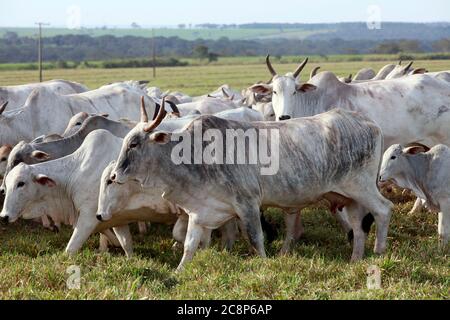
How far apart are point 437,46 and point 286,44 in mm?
57317

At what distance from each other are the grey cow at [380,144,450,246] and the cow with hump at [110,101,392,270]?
67 centimetres

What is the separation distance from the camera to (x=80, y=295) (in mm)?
5133

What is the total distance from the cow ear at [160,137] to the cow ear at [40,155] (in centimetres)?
150

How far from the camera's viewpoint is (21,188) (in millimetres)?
7219

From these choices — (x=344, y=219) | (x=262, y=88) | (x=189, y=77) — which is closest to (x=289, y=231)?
(x=344, y=219)

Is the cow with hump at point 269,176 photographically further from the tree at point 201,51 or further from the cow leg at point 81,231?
the tree at point 201,51

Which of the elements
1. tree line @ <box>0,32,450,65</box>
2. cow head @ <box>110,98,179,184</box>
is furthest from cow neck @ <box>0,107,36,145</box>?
tree line @ <box>0,32,450,65</box>

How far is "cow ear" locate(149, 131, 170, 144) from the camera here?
6523 millimetres

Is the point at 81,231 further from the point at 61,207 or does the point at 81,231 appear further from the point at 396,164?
the point at 396,164

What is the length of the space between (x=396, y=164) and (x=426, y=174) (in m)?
0.32

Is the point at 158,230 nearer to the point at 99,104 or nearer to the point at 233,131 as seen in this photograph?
the point at 233,131

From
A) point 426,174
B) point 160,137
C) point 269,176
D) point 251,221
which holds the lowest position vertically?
point 251,221

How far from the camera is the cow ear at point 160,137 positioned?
6.52 m
